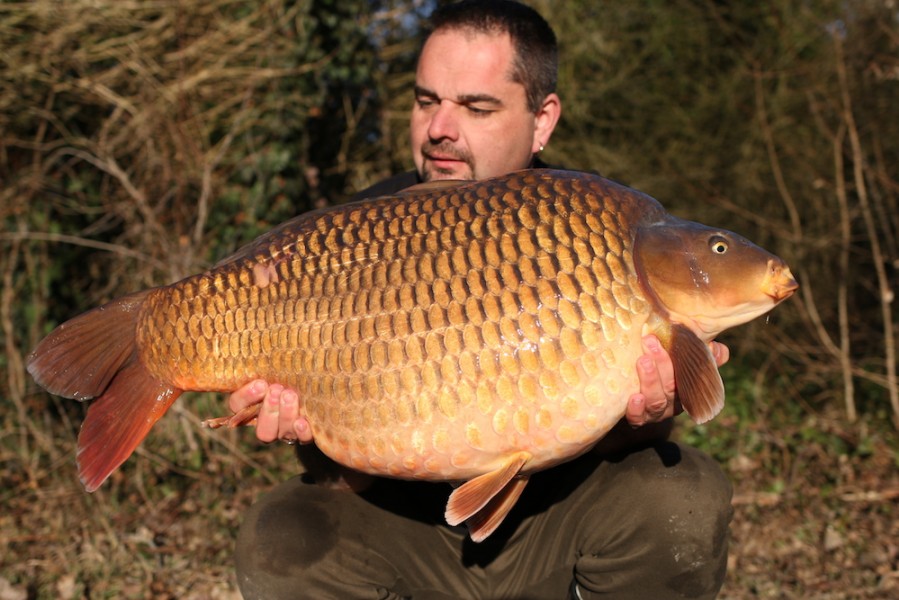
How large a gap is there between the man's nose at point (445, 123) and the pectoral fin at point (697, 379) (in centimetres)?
100

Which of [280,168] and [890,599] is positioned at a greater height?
[280,168]

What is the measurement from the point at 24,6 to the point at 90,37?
10.7 inches

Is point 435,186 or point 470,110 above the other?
point 435,186

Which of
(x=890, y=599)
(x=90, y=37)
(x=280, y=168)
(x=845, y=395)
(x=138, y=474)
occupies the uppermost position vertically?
(x=90, y=37)

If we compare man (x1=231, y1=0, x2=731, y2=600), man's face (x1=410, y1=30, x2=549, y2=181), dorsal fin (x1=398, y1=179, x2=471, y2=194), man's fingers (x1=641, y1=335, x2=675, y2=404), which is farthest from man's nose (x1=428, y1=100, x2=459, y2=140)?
man's fingers (x1=641, y1=335, x2=675, y2=404)

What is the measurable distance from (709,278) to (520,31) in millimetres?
1124

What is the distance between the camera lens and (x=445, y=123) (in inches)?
86.0

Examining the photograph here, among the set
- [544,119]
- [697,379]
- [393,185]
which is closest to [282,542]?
[697,379]

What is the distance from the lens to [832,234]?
405 centimetres

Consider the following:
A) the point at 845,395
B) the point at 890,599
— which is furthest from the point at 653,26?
the point at 890,599

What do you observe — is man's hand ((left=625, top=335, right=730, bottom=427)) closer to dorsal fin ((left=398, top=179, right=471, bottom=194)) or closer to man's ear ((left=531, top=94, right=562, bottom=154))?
dorsal fin ((left=398, top=179, right=471, bottom=194))

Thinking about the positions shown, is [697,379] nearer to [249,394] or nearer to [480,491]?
[480,491]

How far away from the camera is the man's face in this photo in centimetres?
220

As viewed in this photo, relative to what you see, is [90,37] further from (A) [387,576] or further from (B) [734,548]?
(B) [734,548]
